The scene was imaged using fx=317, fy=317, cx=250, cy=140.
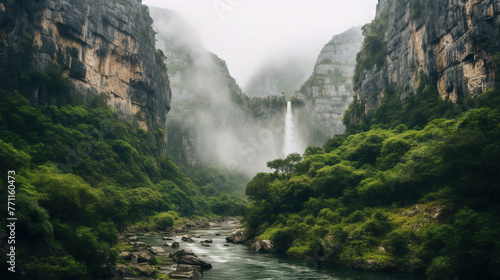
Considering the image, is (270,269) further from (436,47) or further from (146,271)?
(436,47)

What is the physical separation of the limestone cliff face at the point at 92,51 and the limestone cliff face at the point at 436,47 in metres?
71.1

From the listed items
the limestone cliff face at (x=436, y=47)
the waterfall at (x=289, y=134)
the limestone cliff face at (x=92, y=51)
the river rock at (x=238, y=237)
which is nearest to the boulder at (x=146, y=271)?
the river rock at (x=238, y=237)

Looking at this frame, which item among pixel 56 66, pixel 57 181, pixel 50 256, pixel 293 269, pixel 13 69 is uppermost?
pixel 56 66

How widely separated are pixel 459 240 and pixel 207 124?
169752 mm

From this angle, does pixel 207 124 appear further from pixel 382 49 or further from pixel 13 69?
pixel 13 69

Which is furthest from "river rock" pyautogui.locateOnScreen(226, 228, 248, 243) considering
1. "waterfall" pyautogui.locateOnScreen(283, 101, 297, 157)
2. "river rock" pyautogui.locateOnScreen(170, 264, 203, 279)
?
"waterfall" pyautogui.locateOnScreen(283, 101, 297, 157)

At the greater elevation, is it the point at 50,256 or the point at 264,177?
the point at 264,177

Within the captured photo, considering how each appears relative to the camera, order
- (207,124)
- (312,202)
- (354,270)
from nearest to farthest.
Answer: (354,270) < (312,202) < (207,124)

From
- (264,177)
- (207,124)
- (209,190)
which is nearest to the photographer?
(264,177)

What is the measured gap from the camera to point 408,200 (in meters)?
38.9

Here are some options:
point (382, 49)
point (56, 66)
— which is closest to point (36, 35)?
point (56, 66)

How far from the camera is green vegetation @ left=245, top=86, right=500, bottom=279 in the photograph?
23.7 meters

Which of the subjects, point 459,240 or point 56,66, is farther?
point 56,66

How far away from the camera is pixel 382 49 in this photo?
295 ft
